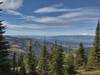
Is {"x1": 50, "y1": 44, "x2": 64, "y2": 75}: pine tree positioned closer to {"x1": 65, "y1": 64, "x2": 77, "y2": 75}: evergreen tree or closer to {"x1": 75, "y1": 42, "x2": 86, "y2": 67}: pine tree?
{"x1": 65, "y1": 64, "x2": 77, "y2": 75}: evergreen tree

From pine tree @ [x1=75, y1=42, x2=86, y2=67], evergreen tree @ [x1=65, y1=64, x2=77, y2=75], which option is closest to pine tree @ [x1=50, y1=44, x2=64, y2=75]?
evergreen tree @ [x1=65, y1=64, x2=77, y2=75]

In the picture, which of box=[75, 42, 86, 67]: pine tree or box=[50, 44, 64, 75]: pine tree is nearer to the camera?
box=[50, 44, 64, 75]: pine tree

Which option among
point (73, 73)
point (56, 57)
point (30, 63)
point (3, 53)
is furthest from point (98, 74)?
point (3, 53)

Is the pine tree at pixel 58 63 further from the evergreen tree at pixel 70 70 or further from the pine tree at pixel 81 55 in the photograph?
the pine tree at pixel 81 55

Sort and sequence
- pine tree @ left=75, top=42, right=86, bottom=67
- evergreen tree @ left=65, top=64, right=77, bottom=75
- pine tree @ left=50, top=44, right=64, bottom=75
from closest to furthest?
evergreen tree @ left=65, top=64, right=77, bottom=75
pine tree @ left=50, top=44, right=64, bottom=75
pine tree @ left=75, top=42, right=86, bottom=67

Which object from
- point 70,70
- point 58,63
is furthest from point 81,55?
point 70,70

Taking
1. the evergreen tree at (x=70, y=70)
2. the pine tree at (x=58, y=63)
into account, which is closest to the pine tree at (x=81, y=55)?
the pine tree at (x=58, y=63)

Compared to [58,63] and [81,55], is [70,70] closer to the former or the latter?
[58,63]

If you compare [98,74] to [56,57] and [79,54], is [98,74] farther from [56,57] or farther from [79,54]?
[79,54]

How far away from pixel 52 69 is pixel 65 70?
28.2ft

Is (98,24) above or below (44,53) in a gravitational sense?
above

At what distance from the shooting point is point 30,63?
12050cm

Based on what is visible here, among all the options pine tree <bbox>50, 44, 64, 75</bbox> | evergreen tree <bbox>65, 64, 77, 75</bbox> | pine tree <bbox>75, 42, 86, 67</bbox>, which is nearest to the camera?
evergreen tree <bbox>65, 64, 77, 75</bbox>

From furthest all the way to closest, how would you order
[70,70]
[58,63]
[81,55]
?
1. [81,55]
2. [58,63]
3. [70,70]
